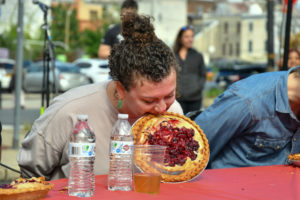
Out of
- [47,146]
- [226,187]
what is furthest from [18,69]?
[226,187]

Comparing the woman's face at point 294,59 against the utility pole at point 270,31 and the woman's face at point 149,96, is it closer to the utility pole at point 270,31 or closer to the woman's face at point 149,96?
the utility pole at point 270,31

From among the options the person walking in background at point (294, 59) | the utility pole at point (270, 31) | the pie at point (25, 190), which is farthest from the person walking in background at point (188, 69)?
the pie at point (25, 190)

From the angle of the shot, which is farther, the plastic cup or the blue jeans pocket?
the blue jeans pocket

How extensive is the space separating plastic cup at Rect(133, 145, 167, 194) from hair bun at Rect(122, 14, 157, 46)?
18.6 inches

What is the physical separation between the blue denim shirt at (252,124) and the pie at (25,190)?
4.53 ft

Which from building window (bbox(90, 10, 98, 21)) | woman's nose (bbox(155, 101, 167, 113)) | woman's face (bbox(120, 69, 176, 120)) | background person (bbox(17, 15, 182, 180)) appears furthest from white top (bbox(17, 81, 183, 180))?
building window (bbox(90, 10, 98, 21))

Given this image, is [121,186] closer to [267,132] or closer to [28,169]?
[28,169]

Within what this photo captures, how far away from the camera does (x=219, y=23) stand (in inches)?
2810

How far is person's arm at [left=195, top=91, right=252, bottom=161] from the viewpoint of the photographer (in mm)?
3191

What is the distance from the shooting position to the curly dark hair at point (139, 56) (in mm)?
2379

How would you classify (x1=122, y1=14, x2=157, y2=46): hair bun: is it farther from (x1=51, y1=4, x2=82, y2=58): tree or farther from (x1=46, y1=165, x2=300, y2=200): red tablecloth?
(x1=51, y1=4, x2=82, y2=58): tree

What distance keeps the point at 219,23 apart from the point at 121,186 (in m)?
70.4

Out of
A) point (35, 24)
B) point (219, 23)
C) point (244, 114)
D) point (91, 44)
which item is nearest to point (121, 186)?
point (244, 114)

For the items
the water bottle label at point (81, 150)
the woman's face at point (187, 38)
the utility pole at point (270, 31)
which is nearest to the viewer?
the water bottle label at point (81, 150)
